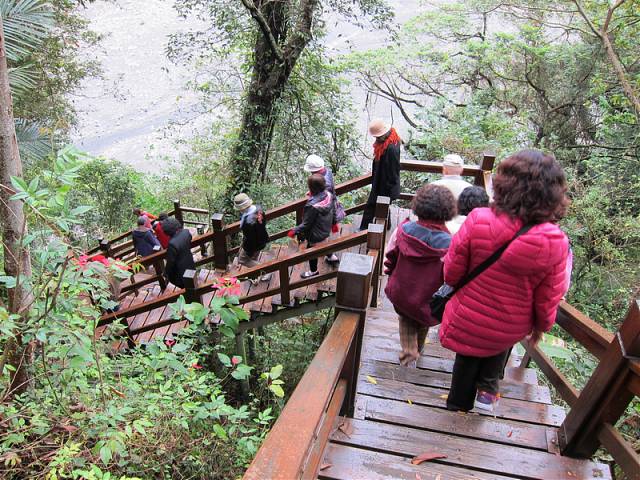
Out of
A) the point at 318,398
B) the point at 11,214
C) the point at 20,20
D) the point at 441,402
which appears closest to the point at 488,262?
the point at 441,402

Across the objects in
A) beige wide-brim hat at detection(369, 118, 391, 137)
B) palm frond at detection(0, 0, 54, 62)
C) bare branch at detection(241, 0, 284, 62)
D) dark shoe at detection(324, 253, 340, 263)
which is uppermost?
bare branch at detection(241, 0, 284, 62)

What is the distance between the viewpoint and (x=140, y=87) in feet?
71.5

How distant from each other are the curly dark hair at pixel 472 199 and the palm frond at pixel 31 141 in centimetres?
515

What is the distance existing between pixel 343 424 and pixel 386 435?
265 mm

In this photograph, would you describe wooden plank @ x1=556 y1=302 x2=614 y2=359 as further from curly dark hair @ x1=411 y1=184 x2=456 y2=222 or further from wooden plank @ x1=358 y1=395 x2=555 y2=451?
curly dark hair @ x1=411 y1=184 x2=456 y2=222

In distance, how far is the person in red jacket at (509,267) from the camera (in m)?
2.11

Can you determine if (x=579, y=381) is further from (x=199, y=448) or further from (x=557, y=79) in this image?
(x=557, y=79)

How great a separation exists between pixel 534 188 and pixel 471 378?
1.30 meters

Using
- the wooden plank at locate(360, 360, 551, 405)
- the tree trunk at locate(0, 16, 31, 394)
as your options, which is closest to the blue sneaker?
the wooden plank at locate(360, 360, 551, 405)

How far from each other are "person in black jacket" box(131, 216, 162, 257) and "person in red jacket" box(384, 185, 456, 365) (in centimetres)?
487

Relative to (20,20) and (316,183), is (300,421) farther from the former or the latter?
(20,20)

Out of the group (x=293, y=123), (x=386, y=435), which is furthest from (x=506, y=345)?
(x=293, y=123)

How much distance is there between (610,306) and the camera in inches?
269

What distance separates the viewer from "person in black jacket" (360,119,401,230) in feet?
14.8
